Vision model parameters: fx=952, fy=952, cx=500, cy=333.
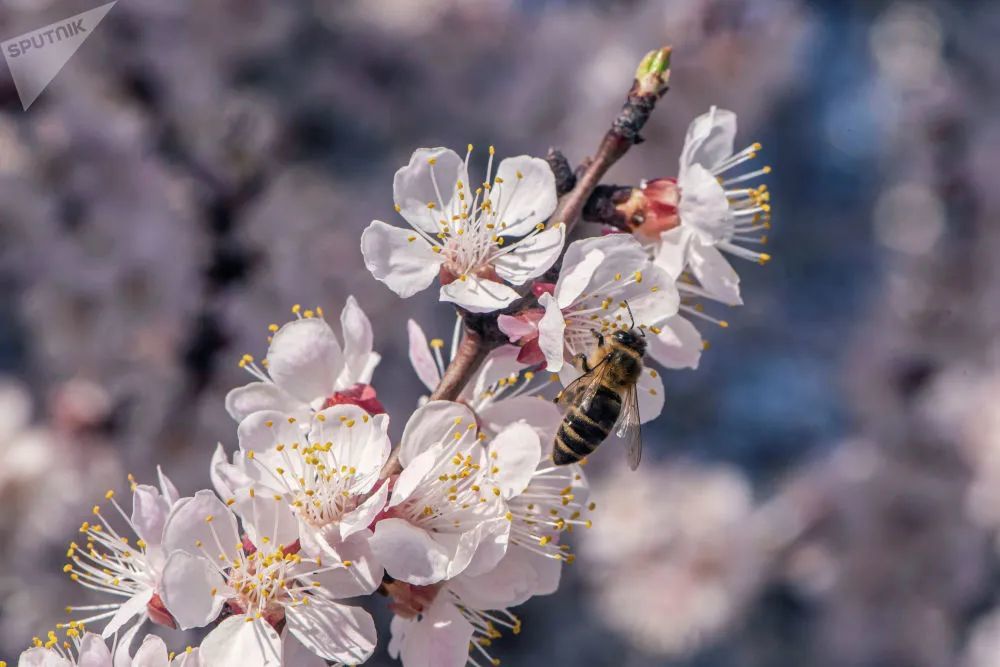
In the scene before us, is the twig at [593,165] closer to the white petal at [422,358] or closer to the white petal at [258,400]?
the white petal at [422,358]

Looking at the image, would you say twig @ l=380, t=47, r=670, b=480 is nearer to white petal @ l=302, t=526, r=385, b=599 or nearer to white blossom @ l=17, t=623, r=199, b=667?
white petal @ l=302, t=526, r=385, b=599

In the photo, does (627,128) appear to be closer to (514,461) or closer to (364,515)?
(514,461)

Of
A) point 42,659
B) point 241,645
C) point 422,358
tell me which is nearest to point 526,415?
point 422,358

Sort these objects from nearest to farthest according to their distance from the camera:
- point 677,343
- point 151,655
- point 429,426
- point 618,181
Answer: point 151,655 → point 429,426 → point 677,343 → point 618,181

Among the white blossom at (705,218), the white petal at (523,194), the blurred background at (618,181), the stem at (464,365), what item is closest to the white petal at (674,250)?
the white blossom at (705,218)

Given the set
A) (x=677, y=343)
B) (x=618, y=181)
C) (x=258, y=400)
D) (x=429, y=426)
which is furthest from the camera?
(x=618, y=181)

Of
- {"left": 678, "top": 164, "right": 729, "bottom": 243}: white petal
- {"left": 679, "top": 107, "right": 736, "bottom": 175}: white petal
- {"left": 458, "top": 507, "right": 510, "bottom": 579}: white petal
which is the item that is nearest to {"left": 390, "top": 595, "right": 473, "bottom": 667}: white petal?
{"left": 458, "top": 507, "right": 510, "bottom": 579}: white petal
